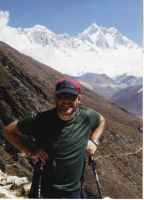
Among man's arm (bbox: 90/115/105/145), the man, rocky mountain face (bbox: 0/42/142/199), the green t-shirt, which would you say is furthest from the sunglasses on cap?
rocky mountain face (bbox: 0/42/142/199)

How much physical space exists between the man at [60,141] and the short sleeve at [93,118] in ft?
0.23

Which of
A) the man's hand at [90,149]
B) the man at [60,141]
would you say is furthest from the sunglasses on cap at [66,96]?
the man's hand at [90,149]

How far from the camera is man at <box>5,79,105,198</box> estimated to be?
4.01 meters

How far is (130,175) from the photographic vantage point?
39.3 metres

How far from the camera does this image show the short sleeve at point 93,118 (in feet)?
13.8

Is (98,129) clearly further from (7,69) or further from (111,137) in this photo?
(111,137)

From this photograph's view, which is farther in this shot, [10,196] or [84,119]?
[10,196]

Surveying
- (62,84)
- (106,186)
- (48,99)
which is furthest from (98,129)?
(48,99)

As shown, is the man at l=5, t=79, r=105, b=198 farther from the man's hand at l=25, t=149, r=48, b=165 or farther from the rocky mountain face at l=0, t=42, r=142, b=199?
the rocky mountain face at l=0, t=42, r=142, b=199

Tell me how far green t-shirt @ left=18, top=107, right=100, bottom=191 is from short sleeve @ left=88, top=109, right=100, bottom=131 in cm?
10

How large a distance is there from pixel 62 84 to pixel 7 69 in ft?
120

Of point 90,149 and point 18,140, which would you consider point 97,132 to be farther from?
point 18,140

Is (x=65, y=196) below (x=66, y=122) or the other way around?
below

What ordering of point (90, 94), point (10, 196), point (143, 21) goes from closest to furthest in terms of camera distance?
point (143, 21) → point (10, 196) → point (90, 94)
